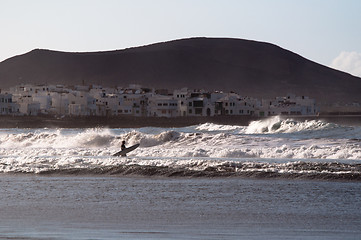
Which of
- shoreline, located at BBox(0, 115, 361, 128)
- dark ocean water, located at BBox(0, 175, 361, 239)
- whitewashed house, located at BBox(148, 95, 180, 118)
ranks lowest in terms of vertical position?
dark ocean water, located at BBox(0, 175, 361, 239)

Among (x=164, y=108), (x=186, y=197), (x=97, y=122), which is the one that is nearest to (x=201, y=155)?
(x=186, y=197)

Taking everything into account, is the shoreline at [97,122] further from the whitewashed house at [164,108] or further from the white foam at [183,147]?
the white foam at [183,147]

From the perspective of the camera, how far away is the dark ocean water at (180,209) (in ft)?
46.9

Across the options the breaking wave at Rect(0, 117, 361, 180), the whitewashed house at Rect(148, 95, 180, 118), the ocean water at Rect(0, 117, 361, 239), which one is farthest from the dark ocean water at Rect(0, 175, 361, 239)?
the whitewashed house at Rect(148, 95, 180, 118)

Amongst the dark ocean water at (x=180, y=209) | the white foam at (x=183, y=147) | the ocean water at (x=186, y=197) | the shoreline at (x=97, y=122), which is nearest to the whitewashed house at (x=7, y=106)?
the shoreline at (x=97, y=122)

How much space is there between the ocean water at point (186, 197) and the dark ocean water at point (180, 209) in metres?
0.02

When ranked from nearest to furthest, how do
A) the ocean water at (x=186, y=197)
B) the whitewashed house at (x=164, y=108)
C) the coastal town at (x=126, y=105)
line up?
the ocean water at (x=186, y=197)
the coastal town at (x=126, y=105)
the whitewashed house at (x=164, y=108)

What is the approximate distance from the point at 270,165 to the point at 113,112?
128 metres

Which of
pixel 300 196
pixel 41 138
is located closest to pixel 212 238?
pixel 300 196

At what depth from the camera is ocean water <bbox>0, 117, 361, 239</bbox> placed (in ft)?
47.8

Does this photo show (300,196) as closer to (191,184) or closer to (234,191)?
(234,191)

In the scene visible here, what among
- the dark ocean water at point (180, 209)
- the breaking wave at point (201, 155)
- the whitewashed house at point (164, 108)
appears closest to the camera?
the dark ocean water at point (180, 209)

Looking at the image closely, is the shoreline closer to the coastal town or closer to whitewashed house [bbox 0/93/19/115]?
the coastal town

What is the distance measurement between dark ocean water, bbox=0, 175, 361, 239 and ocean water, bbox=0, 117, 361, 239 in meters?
0.02
